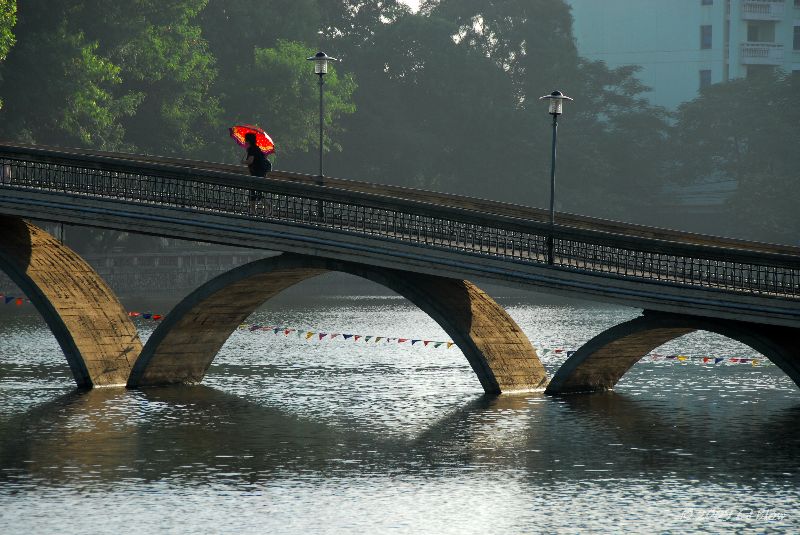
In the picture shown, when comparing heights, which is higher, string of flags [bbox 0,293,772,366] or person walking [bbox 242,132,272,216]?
person walking [bbox 242,132,272,216]

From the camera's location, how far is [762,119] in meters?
113

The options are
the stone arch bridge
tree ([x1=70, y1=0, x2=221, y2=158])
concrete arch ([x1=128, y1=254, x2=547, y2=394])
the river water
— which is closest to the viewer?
the river water

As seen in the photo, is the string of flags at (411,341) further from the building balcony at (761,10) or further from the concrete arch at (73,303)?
the building balcony at (761,10)

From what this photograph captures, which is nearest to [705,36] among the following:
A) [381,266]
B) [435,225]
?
[435,225]

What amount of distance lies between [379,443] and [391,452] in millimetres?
1070

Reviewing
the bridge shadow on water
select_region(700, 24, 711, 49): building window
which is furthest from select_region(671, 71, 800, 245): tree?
the bridge shadow on water

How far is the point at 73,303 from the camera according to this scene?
35.4 metres

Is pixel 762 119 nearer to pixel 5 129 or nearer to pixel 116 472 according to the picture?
pixel 5 129

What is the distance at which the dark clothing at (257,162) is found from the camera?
3344cm

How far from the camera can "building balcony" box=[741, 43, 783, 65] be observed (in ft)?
434

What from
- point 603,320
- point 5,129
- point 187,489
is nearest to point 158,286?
point 5,129

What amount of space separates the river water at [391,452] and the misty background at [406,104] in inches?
1287

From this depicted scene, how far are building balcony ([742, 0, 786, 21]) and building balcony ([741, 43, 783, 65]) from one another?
2330 millimetres

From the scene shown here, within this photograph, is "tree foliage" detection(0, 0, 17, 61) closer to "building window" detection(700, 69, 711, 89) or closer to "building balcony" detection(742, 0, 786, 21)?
"building balcony" detection(742, 0, 786, 21)
